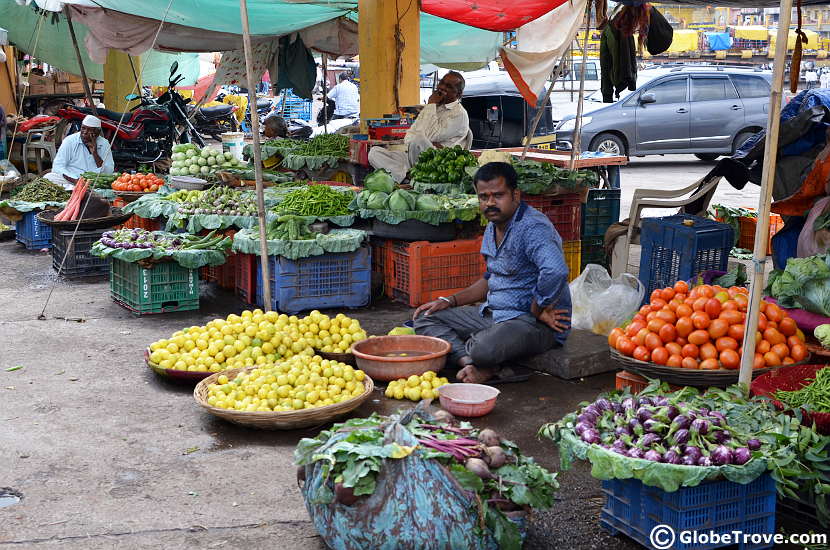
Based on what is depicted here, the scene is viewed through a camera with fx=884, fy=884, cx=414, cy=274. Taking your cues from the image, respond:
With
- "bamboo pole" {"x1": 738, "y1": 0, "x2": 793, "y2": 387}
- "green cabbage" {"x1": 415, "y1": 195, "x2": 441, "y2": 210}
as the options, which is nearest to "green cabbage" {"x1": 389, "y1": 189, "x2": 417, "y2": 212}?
"green cabbage" {"x1": 415, "y1": 195, "x2": 441, "y2": 210}

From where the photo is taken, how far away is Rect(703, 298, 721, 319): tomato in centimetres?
465

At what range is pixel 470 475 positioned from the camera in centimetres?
325

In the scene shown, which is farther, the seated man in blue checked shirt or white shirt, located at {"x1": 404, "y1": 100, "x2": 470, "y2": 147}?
white shirt, located at {"x1": 404, "y1": 100, "x2": 470, "y2": 147}

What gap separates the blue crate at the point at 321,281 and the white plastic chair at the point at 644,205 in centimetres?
225

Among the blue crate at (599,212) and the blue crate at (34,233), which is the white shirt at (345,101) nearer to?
the blue crate at (34,233)

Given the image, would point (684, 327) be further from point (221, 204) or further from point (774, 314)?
point (221, 204)

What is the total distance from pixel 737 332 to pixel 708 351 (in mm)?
178

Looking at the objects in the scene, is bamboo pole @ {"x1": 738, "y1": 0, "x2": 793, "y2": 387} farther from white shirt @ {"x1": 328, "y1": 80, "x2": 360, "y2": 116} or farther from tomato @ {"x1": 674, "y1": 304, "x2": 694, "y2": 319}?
white shirt @ {"x1": 328, "y1": 80, "x2": 360, "y2": 116}

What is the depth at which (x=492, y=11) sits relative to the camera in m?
10.3

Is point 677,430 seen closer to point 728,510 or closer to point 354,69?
point 728,510

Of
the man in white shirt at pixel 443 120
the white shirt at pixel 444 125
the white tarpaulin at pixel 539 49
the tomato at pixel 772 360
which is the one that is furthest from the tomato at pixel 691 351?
the white tarpaulin at pixel 539 49

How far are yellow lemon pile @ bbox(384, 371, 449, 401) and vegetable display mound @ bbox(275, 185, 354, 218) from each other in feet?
8.51

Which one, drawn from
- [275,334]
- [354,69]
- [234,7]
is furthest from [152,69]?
[275,334]

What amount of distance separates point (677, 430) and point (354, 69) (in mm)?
33122
